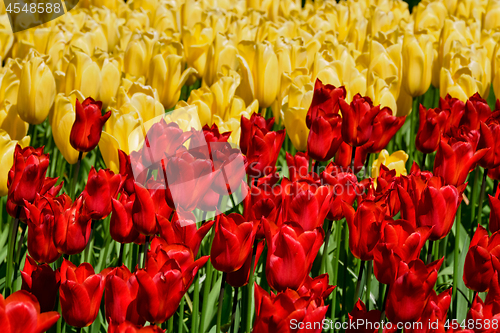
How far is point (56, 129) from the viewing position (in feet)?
5.96

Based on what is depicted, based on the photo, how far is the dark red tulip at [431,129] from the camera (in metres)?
1.68

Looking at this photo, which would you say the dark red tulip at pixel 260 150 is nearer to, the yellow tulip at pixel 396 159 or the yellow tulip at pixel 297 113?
the yellow tulip at pixel 297 113

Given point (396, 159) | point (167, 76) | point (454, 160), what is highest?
point (454, 160)

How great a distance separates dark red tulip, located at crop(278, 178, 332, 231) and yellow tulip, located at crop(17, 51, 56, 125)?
1.16 meters

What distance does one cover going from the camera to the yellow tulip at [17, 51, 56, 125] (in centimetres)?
190

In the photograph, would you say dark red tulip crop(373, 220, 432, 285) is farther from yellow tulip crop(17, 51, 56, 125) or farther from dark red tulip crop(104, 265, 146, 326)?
yellow tulip crop(17, 51, 56, 125)

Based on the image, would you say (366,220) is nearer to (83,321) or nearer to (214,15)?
(83,321)

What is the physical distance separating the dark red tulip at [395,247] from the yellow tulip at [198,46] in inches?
69.8

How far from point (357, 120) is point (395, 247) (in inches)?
22.9

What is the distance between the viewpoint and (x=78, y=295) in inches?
37.0

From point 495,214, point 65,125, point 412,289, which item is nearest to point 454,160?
point 495,214

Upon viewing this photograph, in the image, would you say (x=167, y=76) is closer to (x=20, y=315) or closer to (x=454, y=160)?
(x=454, y=160)

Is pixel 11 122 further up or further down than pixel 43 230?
further down

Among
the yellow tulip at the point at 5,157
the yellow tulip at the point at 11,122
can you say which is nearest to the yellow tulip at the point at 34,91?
the yellow tulip at the point at 11,122
